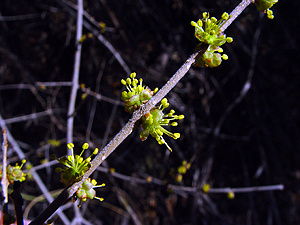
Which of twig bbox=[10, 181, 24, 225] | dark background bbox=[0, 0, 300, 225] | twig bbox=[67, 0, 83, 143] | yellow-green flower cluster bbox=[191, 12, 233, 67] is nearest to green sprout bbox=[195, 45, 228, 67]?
yellow-green flower cluster bbox=[191, 12, 233, 67]

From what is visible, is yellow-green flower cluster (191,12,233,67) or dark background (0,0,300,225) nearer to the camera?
yellow-green flower cluster (191,12,233,67)

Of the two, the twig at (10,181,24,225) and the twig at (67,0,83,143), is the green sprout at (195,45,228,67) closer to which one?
the twig at (10,181,24,225)

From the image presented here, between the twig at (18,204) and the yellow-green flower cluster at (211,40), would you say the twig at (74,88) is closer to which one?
the twig at (18,204)

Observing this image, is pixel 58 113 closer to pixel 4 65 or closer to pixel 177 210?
pixel 4 65

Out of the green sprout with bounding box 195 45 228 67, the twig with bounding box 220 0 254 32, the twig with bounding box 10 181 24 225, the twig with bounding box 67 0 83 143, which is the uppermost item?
the twig with bounding box 67 0 83 143

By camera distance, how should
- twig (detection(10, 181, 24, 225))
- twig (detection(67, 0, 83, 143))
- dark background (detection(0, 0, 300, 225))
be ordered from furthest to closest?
1. dark background (detection(0, 0, 300, 225))
2. twig (detection(67, 0, 83, 143))
3. twig (detection(10, 181, 24, 225))

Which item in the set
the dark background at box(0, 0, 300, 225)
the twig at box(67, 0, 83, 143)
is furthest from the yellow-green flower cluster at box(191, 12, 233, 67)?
the dark background at box(0, 0, 300, 225)

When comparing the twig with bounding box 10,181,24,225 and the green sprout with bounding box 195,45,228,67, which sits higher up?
the green sprout with bounding box 195,45,228,67

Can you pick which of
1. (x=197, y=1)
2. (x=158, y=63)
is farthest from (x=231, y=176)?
(x=197, y=1)

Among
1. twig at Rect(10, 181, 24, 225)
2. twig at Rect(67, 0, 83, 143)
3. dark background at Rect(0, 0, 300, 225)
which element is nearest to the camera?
twig at Rect(10, 181, 24, 225)

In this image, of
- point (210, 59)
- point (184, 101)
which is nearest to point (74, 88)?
point (210, 59)
